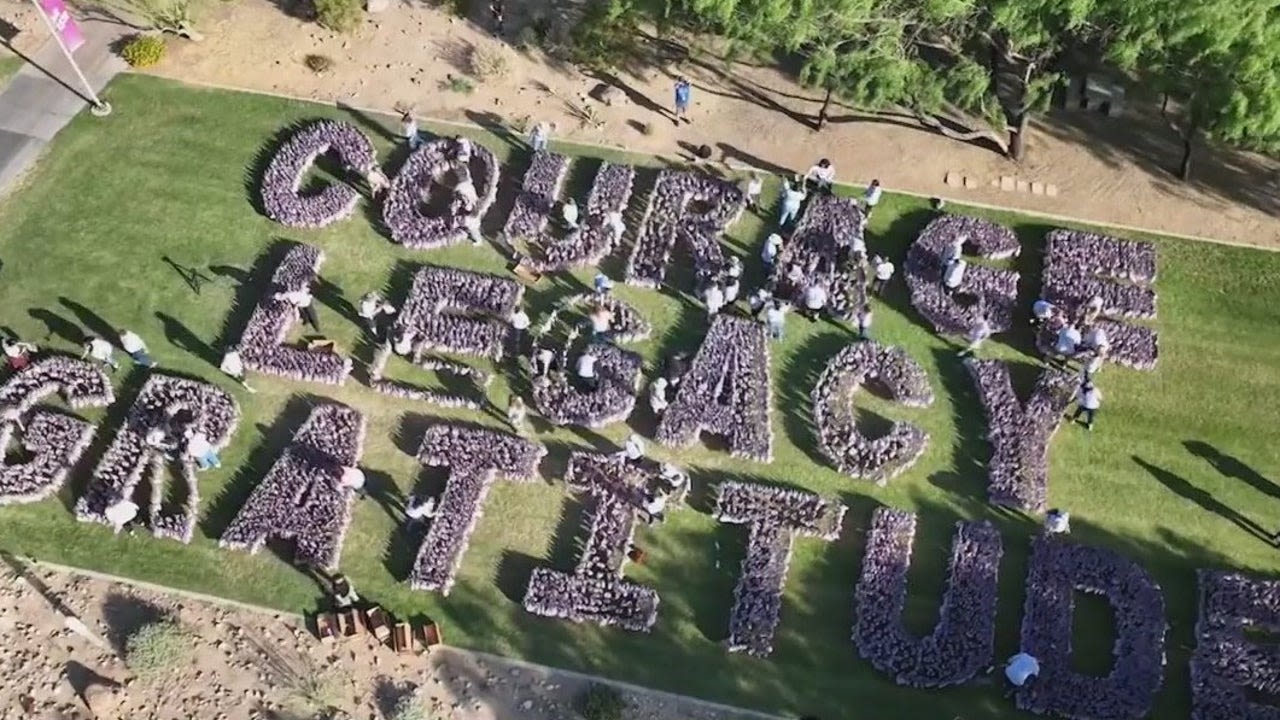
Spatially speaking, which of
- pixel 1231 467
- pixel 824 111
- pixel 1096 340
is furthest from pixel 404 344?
pixel 1231 467

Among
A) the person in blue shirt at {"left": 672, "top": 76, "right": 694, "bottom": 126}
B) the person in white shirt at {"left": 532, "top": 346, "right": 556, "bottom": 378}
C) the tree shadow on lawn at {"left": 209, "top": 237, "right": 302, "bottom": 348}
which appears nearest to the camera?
the person in white shirt at {"left": 532, "top": 346, "right": 556, "bottom": 378}

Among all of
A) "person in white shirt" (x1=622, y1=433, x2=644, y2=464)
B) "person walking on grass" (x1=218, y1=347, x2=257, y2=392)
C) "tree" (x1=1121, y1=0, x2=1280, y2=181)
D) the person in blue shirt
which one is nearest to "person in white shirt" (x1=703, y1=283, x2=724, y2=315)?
"person in white shirt" (x1=622, y1=433, x2=644, y2=464)

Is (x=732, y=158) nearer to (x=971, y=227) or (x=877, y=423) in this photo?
(x=971, y=227)

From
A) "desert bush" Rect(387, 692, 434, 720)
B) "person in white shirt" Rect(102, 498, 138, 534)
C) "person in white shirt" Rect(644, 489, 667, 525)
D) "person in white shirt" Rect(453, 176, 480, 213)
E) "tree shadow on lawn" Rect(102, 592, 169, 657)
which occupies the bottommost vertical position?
"tree shadow on lawn" Rect(102, 592, 169, 657)

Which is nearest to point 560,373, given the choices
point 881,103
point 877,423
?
point 877,423

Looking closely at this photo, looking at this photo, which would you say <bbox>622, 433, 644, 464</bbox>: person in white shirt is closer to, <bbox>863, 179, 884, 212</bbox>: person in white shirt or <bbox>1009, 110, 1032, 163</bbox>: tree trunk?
<bbox>863, 179, 884, 212</bbox>: person in white shirt
